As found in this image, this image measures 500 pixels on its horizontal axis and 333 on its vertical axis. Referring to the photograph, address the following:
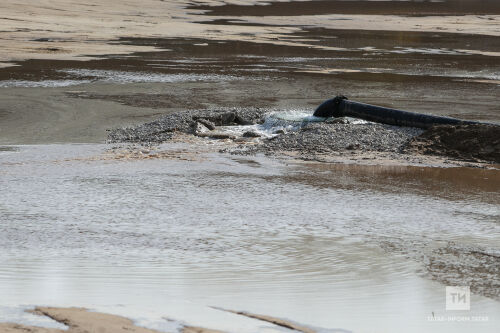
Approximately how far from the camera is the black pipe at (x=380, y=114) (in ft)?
39.3

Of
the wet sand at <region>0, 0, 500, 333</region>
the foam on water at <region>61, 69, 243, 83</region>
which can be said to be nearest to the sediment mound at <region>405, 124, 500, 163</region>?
the wet sand at <region>0, 0, 500, 333</region>

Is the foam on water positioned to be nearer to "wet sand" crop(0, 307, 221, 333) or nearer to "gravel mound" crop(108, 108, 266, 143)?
"gravel mound" crop(108, 108, 266, 143)

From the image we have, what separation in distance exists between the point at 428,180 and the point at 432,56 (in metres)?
16.0

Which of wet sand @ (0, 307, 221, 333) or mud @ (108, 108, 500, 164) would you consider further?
mud @ (108, 108, 500, 164)

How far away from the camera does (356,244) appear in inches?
276

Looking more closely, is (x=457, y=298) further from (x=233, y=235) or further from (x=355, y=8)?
(x=355, y=8)

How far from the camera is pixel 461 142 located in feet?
36.1

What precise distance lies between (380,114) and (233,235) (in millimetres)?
5871

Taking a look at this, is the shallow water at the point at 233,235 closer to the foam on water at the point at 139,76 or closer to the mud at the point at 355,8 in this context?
the foam on water at the point at 139,76

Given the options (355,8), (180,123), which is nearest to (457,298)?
(180,123)

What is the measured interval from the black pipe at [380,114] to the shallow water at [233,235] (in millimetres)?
1947

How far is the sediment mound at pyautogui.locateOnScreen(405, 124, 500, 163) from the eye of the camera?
1075 cm

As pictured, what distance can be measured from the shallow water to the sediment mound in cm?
65

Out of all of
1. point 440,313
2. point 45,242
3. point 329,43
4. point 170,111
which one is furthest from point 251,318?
point 329,43
